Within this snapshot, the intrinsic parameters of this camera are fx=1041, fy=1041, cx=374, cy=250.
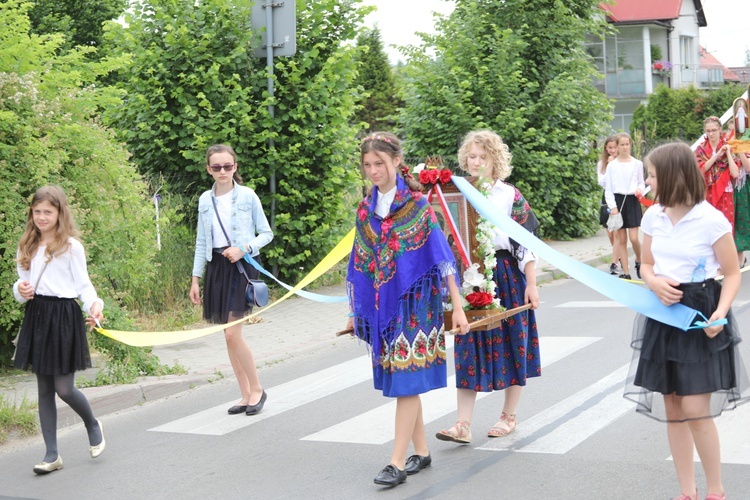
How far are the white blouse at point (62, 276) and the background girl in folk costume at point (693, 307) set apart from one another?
125 inches

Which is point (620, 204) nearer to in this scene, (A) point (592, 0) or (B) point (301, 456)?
(A) point (592, 0)

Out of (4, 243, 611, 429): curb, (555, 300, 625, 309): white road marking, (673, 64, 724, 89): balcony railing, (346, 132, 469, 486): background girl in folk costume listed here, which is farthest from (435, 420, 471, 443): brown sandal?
(673, 64, 724, 89): balcony railing

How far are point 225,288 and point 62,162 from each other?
1.98m

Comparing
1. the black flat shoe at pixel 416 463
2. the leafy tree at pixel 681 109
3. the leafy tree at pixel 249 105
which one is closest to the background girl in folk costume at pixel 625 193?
the leafy tree at pixel 249 105

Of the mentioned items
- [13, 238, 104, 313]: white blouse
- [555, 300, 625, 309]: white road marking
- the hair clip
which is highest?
the hair clip

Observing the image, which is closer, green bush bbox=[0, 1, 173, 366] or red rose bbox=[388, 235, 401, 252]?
red rose bbox=[388, 235, 401, 252]

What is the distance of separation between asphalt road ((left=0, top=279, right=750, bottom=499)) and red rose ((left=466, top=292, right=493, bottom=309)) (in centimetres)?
86

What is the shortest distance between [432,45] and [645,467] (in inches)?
528

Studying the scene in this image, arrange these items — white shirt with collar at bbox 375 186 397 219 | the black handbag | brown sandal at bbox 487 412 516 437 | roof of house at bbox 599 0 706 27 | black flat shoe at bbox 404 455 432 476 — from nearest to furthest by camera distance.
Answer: white shirt with collar at bbox 375 186 397 219, black flat shoe at bbox 404 455 432 476, brown sandal at bbox 487 412 516 437, the black handbag, roof of house at bbox 599 0 706 27

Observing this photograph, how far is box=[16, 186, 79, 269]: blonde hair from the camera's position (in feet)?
19.8

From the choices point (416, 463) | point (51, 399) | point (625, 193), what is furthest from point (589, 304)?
point (51, 399)

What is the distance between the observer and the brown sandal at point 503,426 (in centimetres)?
639

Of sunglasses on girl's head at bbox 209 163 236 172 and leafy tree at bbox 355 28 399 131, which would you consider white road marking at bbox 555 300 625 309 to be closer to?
sunglasses on girl's head at bbox 209 163 236 172

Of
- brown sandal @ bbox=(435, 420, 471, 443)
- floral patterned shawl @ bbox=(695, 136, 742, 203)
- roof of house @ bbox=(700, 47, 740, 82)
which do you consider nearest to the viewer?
brown sandal @ bbox=(435, 420, 471, 443)
